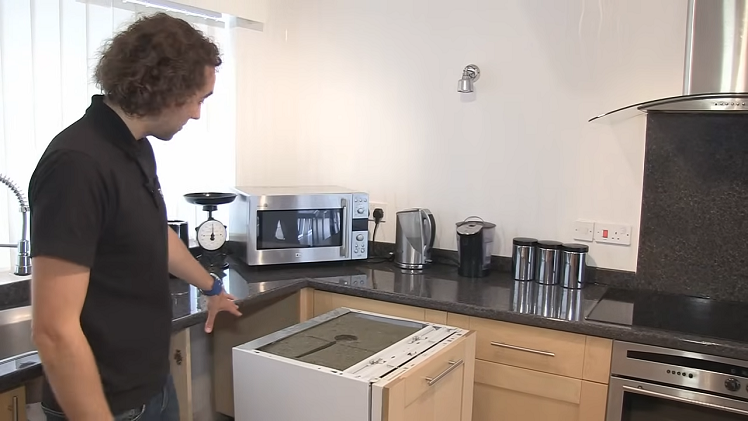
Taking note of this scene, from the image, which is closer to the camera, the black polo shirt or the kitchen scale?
the black polo shirt

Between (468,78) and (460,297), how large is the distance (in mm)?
Result: 930

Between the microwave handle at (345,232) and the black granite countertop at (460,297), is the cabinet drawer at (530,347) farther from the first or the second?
the microwave handle at (345,232)

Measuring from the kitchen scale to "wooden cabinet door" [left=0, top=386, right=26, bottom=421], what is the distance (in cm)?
111

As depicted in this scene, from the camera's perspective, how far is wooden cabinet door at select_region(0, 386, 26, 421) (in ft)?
4.50

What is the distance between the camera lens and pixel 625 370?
72.5 inches

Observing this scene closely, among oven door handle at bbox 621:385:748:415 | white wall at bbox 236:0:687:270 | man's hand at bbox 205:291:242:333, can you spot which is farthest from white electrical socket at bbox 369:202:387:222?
oven door handle at bbox 621:385:748:415

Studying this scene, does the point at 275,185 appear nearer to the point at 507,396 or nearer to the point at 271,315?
the point at 271,315

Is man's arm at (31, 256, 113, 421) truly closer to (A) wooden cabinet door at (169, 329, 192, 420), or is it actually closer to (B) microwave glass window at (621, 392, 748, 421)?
(A) wooden cabinet door at (169, 329, 192, 420)

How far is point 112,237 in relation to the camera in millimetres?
1136

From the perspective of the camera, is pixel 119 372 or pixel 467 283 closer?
pixel 119 372

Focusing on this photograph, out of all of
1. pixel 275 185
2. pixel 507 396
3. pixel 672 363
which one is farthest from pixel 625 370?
pixel 275 185

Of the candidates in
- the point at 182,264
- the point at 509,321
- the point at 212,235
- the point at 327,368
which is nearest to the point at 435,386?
the point at 327,368

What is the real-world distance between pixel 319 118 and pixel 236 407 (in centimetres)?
164

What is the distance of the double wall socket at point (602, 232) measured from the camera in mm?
2373
